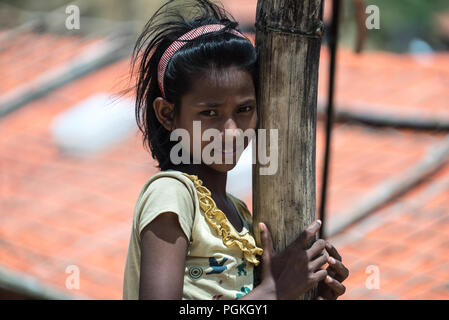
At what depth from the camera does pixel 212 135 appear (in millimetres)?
1266

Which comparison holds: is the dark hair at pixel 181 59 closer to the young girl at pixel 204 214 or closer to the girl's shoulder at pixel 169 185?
the young girl at pixel 204 214

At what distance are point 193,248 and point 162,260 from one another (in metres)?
0.09

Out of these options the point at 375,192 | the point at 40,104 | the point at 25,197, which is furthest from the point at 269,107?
the point at 40,104

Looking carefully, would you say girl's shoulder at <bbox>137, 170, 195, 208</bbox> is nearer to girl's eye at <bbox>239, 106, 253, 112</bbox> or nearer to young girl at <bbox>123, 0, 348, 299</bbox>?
young girl at <bbox>123, 0, 348, 299</bbox>

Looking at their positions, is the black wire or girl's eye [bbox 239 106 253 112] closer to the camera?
girl's eye [bbox 239 106 253 112]

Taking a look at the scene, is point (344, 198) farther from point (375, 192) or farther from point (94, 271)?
point (94, 271)

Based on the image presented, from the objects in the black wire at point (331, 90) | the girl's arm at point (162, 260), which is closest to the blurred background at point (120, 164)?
the black wire at point (331, 90)

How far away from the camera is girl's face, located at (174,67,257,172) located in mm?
1261

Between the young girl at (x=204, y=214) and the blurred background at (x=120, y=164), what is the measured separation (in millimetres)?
688

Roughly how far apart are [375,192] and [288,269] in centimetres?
310

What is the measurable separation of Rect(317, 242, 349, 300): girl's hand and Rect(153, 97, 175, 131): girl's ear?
403 millimetres

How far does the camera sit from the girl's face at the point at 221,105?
1261 millimetres

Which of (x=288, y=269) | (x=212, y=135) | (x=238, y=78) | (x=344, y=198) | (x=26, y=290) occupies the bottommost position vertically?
(x=26, y=290)

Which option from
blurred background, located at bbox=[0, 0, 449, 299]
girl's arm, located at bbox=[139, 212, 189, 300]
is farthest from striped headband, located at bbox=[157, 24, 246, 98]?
blurred background, located at bbox=[0, 0, 449, 299]
